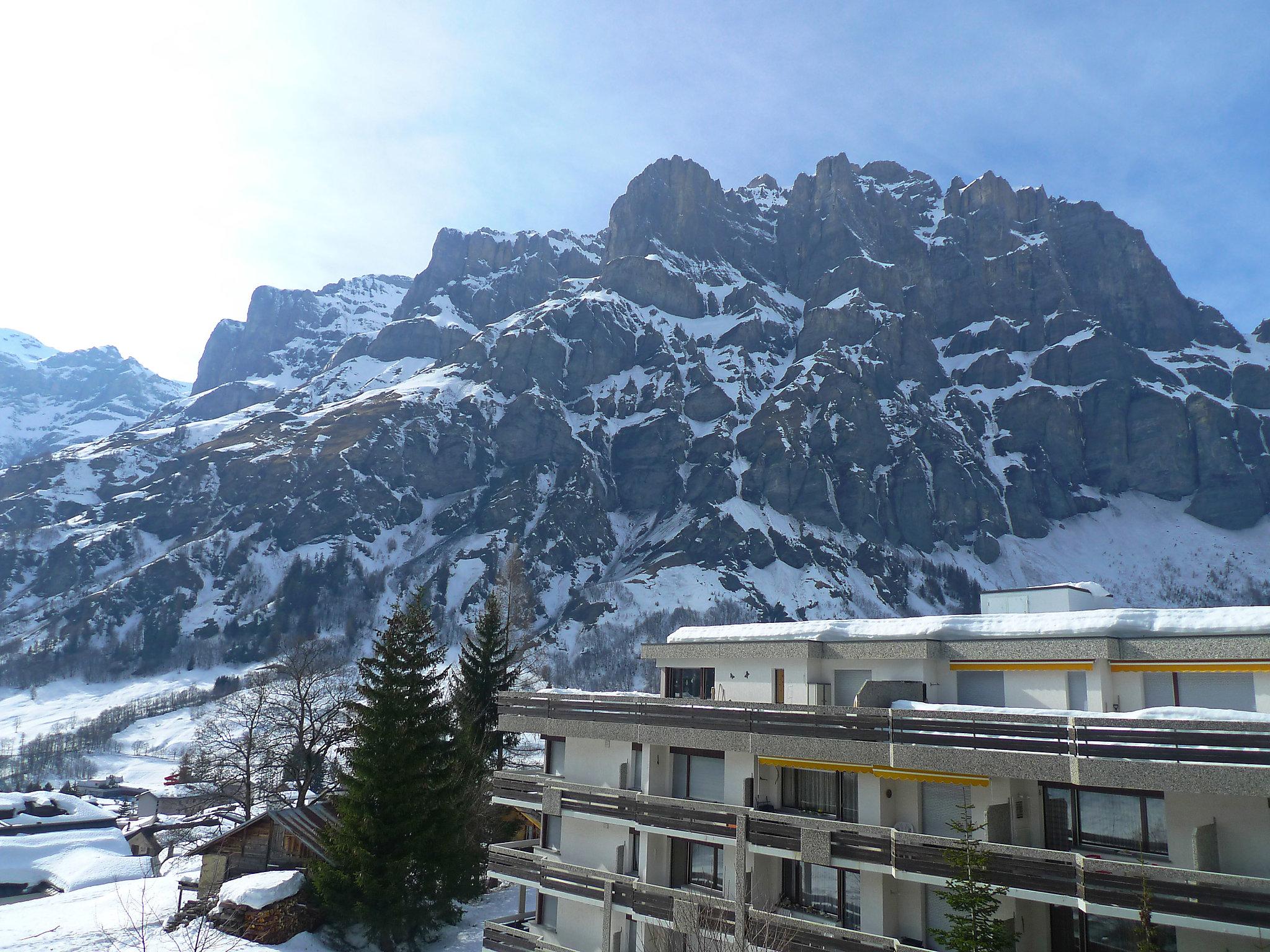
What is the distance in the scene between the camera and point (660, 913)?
25.5 m

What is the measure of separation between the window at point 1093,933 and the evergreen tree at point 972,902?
104 cm

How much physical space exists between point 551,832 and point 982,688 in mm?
16523

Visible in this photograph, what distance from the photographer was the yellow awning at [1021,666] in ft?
74.7

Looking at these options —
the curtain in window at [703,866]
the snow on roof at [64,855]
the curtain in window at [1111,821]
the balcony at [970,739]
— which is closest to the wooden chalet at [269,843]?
the balcony at [970,739]

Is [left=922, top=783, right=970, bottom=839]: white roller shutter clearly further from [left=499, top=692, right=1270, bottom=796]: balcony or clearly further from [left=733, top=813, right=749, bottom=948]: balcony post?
[left=733, top=813, right=749, bottom=948]: balcony post

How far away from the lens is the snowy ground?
3497cm

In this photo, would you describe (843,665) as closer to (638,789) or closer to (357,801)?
(638,789)

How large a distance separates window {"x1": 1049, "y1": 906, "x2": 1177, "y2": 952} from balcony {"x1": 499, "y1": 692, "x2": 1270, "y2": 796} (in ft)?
11.4

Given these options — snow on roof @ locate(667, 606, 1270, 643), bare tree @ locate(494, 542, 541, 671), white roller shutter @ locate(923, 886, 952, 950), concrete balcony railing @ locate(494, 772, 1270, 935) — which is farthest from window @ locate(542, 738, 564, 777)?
bare tree @ locate(494, 542, 541, 671)

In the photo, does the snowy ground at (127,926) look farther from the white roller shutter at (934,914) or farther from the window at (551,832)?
the white roller shutter at (934,914)

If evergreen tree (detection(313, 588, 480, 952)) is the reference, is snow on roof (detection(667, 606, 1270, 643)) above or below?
above

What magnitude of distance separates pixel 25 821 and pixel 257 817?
60.1 m

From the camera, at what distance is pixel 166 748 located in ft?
481

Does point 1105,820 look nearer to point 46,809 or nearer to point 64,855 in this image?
point 64,855
